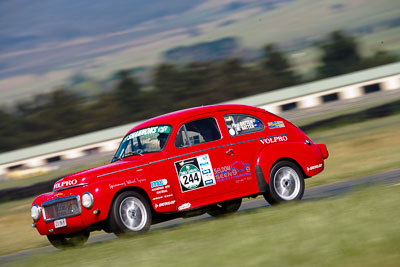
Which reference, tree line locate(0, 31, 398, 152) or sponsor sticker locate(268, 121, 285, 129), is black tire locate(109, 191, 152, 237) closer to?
sponsor sticker locate(268, 121, 285, 129)

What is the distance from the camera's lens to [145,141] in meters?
9.95

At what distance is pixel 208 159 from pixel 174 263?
368 cm

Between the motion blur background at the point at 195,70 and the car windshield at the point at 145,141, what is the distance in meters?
3.49

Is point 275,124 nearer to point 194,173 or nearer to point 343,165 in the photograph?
point 194,173

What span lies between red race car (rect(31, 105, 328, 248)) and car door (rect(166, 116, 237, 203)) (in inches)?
0.6

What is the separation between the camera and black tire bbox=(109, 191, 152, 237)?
872 cm

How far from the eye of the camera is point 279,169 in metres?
10.4

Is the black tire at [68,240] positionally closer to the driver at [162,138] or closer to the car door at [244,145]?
the driver at [162,138]

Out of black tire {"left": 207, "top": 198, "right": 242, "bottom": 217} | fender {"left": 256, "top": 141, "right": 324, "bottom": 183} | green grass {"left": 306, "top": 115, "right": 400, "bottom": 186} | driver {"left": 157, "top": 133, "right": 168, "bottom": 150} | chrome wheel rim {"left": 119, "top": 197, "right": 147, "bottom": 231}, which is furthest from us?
green grass {"left": 306, "top": 115, "right": 400, "bottom": 186}

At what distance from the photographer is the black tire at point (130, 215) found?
8719mm

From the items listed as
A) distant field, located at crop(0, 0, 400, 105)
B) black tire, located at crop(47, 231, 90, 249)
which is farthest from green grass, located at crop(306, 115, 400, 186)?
distant field, located at crop(0, 0, 400, 105)

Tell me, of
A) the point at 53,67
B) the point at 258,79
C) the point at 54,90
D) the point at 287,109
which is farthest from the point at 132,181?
the point at 53,67

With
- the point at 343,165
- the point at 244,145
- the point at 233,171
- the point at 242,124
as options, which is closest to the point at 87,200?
the point at 233,171

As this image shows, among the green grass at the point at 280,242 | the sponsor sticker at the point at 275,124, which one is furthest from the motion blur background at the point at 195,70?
the green grass at the point at 280,242
